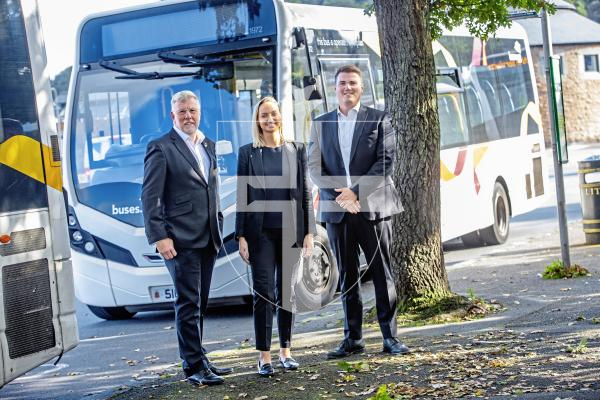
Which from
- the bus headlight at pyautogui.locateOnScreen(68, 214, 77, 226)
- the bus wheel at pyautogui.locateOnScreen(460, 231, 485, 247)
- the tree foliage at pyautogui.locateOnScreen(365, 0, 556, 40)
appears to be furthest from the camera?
the bus wheel at pyautogui.locateOnScreen(460, 231, 485, 247)

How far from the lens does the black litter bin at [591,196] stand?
55.0 feet

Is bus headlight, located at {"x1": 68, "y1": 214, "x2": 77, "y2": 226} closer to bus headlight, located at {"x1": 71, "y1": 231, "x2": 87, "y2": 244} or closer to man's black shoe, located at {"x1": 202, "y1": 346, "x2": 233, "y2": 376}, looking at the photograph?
bus headlight, located at {"x1": 71, "y1": 231, "x2": 87, "y2": 244}

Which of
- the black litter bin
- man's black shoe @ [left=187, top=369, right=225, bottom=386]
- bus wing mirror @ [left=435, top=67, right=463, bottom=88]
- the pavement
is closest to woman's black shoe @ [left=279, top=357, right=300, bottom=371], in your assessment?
the pavement

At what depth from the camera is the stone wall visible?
2566 inches

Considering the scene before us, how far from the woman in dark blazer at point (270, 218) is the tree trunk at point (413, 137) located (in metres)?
2.09

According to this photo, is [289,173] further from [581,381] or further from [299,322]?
[299,322]

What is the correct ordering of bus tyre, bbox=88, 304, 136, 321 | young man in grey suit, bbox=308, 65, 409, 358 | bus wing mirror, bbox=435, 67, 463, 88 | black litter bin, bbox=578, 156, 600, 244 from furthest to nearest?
black litter bin, bbox=578, 156, 600, 244, bus wing mirror, bbox=435, 67, 463, 88, bus tyre, bbox=88, 304, 136, 321, young man in grey suit, bbox=308, 65, 409, 358

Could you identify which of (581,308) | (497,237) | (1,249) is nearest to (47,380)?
(1,249)

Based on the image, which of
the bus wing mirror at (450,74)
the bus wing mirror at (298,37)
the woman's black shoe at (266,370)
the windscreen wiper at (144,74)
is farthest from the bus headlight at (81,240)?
the bus wing mirror at (450,74)

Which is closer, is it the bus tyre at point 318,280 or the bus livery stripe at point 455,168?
the bus tyre at point 318,280

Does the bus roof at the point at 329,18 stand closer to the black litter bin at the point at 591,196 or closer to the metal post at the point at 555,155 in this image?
the metal post at the point at 555,155

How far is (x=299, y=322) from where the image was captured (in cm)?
1168

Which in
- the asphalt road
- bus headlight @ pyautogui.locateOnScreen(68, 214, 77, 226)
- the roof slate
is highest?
the roof slate

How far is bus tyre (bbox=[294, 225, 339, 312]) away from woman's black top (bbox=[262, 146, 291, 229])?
352 cm
